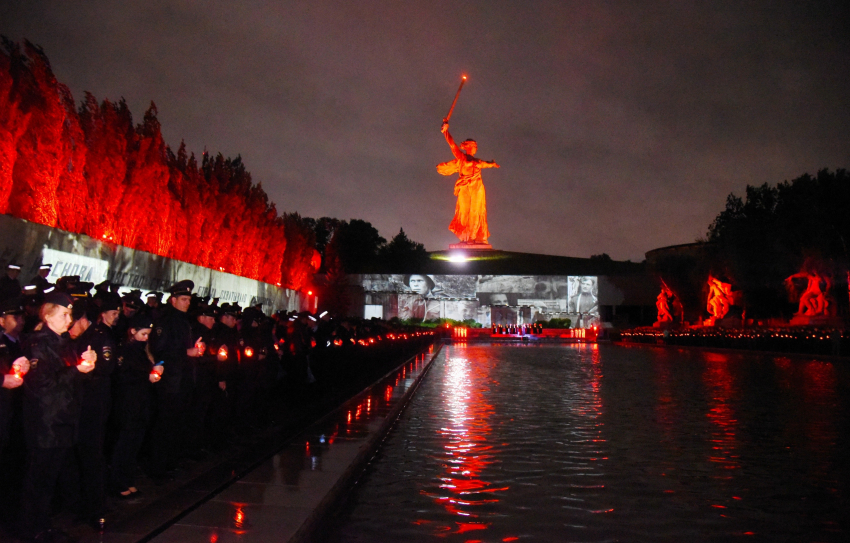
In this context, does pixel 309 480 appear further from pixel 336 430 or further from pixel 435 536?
pixel 336 430

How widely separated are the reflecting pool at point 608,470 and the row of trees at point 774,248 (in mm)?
27923

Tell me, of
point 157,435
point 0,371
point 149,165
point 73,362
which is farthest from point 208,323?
point 149,165

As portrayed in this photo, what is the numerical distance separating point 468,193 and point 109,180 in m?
49.0

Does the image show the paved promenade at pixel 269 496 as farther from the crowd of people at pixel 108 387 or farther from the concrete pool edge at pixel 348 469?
the crowd of people at pixel 108 387

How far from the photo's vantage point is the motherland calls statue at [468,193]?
6775cm

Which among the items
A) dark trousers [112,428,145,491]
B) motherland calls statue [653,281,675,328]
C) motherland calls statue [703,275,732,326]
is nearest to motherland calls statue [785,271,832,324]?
motherland calls statue [703,275,732,326]

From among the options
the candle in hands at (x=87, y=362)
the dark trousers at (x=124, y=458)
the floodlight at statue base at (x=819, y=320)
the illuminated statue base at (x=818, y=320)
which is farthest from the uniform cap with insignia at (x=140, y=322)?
the illuminated statue base at (x=818, y=320)

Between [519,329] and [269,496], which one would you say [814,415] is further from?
[519,329]

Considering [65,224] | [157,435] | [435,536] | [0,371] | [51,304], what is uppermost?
[65,224]

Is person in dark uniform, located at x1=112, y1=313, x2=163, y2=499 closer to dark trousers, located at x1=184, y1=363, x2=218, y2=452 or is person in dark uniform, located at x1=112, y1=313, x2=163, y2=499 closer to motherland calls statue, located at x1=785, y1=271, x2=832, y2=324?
dark trousers, located at x1=184, y1=363, x2=218, y2=452

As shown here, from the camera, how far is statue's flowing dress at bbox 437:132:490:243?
6794 cm

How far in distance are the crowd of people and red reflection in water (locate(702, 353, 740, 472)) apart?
227 inches

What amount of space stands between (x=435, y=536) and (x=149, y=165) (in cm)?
2044

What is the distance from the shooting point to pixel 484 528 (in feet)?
20.4
